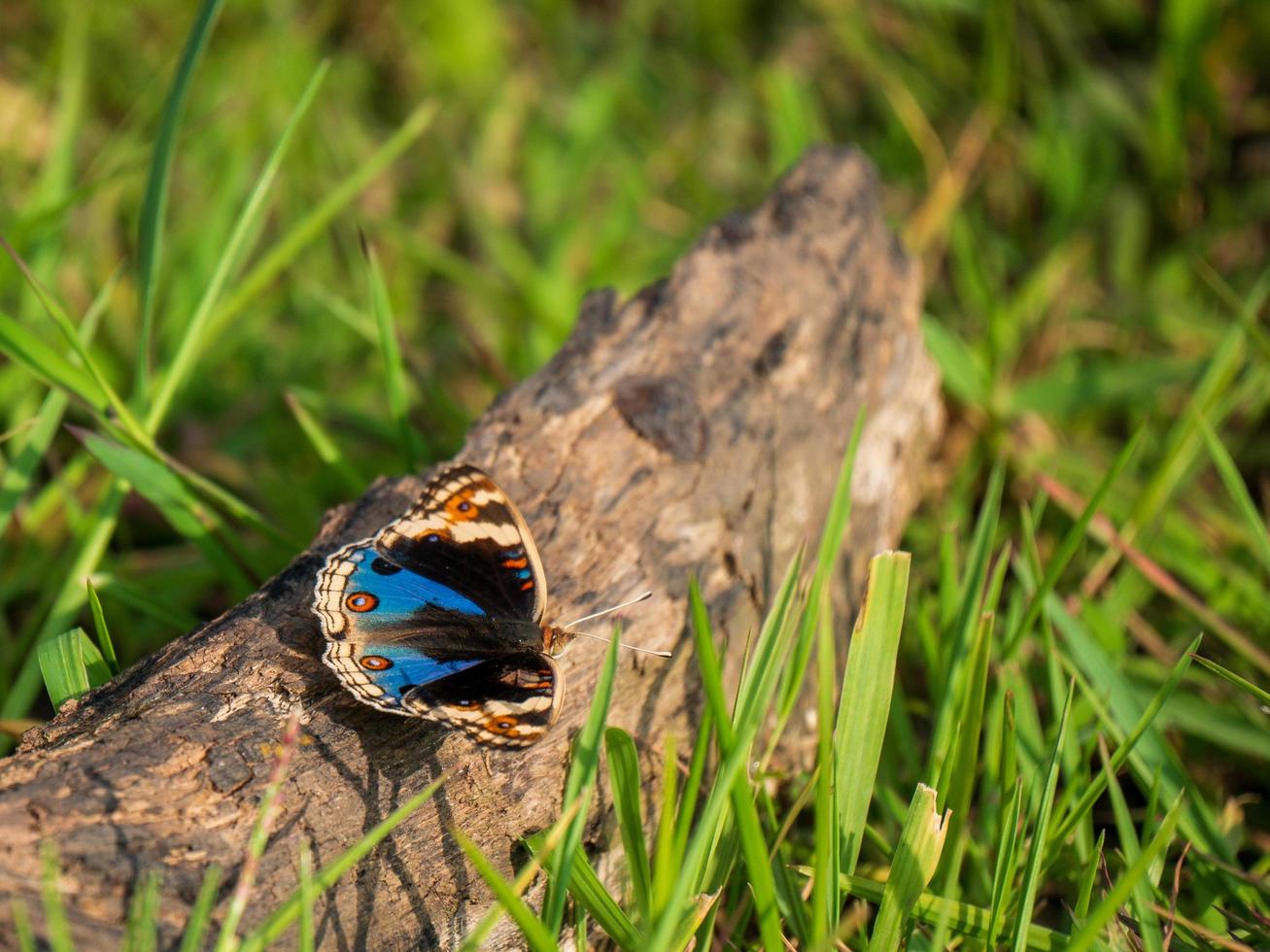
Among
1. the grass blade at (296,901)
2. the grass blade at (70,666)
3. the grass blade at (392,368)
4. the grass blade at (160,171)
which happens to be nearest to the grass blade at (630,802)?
the grass blade at (296,901)

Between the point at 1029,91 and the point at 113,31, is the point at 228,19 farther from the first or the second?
the point at 1029,91

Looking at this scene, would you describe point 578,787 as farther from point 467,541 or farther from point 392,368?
point 392,368

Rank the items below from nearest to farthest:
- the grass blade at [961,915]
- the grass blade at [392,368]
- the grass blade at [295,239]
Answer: the grass blade at [961,915]
the grass blade at [392,368]
the grass blade at [295,239]

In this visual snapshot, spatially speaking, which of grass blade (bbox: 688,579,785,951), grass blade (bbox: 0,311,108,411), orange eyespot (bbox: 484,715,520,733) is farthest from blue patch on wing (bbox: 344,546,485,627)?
grass blade (bbox: 0,311,108,411)

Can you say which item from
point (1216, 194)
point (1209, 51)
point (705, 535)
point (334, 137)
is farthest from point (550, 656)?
point (1209, 51)

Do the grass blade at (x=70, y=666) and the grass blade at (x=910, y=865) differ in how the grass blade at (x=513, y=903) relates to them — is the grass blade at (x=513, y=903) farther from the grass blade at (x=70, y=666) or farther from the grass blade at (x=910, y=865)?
the grass blade at (x=70, y=666)
